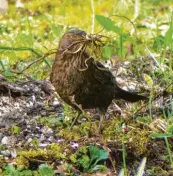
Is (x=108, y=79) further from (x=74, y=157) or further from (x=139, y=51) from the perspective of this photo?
(x=139, y=51)

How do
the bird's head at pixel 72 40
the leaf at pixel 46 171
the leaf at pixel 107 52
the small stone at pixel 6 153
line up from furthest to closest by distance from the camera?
the leaf at pixel 107 52
the small stone at pixel 6 153
the bird's head at pixel 72 40
the leaf at pixel 46 171

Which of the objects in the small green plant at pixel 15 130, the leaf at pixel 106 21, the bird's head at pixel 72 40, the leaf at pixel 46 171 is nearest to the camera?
the leaf at pixel 46 171

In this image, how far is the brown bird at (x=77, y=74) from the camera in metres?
3.64

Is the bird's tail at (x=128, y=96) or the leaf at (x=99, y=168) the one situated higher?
the bird's tail at (x=128, y=96)

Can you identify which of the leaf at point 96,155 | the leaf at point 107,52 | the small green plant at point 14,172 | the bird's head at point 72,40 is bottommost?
the small green plant at point 14,172

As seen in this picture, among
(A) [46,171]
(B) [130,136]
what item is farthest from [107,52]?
(A) [46,171]

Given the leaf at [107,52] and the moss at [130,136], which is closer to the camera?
the moss at [130,136]

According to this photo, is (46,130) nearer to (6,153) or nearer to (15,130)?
(15,130)

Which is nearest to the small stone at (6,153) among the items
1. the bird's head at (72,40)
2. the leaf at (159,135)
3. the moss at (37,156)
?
the moss at (37,156)

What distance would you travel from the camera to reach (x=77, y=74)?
3.65 metres

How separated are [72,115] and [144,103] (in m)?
0.53

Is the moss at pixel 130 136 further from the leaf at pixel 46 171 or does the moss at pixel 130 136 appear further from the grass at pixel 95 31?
the leaf at pixel 46 171

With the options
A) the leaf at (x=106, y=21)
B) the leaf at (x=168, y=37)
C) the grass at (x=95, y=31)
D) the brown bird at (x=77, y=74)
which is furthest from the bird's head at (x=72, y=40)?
the leaf at (x=168, y=37)

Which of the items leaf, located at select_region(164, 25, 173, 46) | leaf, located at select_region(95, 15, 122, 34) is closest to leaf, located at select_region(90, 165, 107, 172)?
leaf, located at select_region(95, 15, 122, 34)
